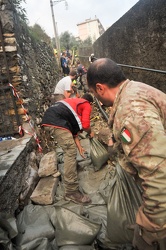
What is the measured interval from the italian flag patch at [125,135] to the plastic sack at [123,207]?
764 mm

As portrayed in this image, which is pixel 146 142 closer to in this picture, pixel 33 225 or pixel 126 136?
pixel 126 136

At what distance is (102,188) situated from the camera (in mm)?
2986

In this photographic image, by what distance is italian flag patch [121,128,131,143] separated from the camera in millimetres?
1018

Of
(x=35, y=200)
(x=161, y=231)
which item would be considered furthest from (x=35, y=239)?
(x=161, y=231)

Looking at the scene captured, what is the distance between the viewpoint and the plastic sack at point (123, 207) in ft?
5.41

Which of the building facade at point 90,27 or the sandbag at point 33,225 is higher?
the building facade at point 90,27

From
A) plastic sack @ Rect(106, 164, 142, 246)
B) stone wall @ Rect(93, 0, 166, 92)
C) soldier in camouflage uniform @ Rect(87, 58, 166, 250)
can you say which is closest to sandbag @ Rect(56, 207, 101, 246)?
plastic sack @ Rect(106, 164, 142, 246)

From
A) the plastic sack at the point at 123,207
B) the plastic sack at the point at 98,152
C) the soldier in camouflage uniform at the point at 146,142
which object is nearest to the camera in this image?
the soldier in camouflage uniform at the point at 146,142

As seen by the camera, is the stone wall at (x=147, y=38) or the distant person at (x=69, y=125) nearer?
the distant person at (x=69, y=125)

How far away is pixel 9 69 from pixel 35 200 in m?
2.43

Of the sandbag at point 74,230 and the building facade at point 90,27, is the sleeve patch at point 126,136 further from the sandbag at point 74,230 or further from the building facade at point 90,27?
the building facade at point 90,27

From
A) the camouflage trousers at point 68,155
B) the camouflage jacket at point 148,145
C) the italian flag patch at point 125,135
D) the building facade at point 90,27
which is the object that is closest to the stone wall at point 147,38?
the camouflage trousers at point 68,155

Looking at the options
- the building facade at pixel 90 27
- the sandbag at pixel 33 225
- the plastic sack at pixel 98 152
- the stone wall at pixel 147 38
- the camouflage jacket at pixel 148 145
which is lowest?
the sandbag at pixel 33 225

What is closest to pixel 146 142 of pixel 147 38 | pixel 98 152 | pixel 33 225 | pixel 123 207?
pixel 123 207
